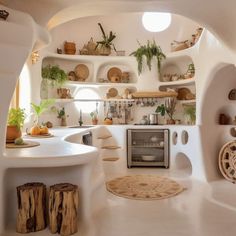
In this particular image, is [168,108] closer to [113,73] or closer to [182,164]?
[182,164]

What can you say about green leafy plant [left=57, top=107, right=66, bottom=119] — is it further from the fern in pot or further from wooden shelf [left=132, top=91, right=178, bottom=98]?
wooden shelf [left=132, top=91, right=178, bottom=98]

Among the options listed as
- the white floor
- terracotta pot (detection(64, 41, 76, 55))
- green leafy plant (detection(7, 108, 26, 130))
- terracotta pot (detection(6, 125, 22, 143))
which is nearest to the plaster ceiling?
green leafy plant (detection(7, 108, 26, 130))

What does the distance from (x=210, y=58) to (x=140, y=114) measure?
2.32 metres

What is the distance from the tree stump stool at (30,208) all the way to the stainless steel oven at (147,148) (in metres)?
3.28

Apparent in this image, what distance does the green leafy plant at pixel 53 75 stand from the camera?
5.02 metres

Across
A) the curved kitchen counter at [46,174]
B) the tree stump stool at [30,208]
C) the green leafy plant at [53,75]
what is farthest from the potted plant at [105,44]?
the tree stump stool at [30,208]

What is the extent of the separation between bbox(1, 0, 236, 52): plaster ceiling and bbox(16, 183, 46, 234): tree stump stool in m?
1.49

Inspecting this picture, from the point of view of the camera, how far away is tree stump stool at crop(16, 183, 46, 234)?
2170 mm

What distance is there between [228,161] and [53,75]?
3518mm

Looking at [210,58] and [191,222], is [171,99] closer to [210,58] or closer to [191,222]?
[210,58]

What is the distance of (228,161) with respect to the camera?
431cm

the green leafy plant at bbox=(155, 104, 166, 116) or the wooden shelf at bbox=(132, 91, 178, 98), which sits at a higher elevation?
the wooden shelf at bbox=(132, 91, 178, 98)

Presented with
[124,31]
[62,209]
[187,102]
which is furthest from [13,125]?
[124,31]

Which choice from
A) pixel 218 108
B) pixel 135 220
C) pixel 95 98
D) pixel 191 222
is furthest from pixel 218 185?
pixel 95 98
